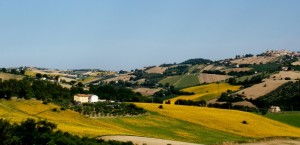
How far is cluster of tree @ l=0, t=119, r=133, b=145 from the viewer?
66750 mm

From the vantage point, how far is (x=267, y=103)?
17712 cm

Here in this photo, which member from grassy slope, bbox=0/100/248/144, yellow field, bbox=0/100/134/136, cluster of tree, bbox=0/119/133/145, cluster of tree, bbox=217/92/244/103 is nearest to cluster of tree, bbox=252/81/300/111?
cluster of tree, bbox=217/92/244/103

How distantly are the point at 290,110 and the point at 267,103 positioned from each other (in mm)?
11610

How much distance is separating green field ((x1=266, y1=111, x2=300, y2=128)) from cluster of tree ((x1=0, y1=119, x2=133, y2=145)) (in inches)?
3025

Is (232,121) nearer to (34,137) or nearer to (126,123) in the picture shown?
(126,123)

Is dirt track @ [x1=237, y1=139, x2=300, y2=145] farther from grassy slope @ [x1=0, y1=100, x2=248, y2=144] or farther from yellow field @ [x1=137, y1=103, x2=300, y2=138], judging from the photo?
yellow field @ [x1=137, y1=103, x2=300, y2=138]

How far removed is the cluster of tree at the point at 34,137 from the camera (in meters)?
66.8

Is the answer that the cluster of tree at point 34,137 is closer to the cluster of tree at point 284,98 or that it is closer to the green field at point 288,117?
the green field at point 288,117

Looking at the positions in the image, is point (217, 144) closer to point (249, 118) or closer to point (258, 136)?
point (258, 136)

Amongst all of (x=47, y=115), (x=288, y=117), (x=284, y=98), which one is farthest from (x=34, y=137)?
(x=284, y=98)

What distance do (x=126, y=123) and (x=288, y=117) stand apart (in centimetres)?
5613

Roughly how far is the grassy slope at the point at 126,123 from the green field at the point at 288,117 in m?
34.8

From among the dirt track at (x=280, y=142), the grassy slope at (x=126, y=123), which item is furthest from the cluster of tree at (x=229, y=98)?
the dirt track at (x=280, y=142)

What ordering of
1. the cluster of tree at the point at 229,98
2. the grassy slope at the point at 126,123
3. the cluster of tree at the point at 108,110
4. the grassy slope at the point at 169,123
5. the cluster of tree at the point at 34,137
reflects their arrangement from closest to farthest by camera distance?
1. the cluster of tree at the point at 34,137
2. the grassy slope at the point at 126,123
3. the grassy slope at the point at 169,123
4. the cluster of tree at the point at 108,110
5. the cluster of tree at the point at 229,98
